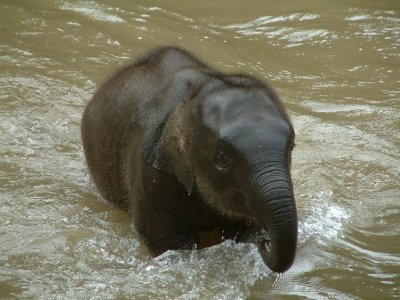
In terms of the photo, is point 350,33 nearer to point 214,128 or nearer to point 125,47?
point 125,47

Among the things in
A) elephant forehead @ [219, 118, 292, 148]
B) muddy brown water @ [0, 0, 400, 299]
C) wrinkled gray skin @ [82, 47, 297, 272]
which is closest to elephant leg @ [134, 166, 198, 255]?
wrinkled gray skin @ [82, 47, 297, 272]

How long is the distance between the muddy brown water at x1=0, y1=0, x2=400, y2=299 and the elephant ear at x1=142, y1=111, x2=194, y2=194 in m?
0.69

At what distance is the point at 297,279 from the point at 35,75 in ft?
15.4

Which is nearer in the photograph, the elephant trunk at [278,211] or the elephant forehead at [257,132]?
the elephant trunk at [278,211]

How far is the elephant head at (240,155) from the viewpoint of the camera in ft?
14.3

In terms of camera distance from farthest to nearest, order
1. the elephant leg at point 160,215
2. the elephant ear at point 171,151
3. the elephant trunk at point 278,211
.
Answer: the elephant leg at point 160,215 < the elephant ear at point 171,151 < the elephant trunk at point 278,211

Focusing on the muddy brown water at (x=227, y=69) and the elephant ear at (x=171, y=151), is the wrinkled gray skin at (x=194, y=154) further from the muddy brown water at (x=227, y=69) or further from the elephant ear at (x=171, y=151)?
the muddy brown water at (x=227, y=69)

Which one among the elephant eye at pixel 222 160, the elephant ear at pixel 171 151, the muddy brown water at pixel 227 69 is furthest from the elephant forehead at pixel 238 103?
the muddy brown water at pixel 227 69

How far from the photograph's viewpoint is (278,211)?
4293 millimetres

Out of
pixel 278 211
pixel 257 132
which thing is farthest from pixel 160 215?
pixel 278 211

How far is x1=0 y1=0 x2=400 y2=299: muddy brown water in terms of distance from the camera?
18.1 ft

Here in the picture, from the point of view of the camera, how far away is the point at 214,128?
4840 mm

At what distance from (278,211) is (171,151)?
118cm

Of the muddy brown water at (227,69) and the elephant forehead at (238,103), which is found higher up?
the elephant forehead at (238,103)
